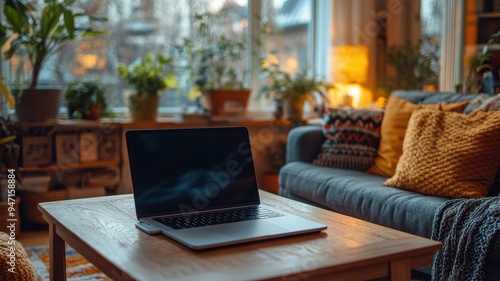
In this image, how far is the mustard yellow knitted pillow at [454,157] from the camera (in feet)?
7.27

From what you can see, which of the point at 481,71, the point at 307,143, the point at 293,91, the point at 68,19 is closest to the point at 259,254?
the point at 307,143

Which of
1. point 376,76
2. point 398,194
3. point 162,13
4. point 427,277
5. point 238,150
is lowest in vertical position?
point 427,277

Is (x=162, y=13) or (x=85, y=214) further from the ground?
(x=162, y=13)

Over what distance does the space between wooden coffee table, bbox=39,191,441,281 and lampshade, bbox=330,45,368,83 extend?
2569mm

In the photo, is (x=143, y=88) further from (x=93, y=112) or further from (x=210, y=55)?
(x=210, y=55)

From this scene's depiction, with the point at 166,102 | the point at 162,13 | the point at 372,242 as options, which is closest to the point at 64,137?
the point at 166,102

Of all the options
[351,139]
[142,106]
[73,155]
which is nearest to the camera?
[351,139]

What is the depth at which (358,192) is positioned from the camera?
242 centimetres

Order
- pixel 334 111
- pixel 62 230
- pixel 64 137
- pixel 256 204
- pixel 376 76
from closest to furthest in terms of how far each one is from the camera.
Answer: pixel 62 230 → pixel 256 204 → pixel 334 111 → pixel 64 137 → pixel 376 76

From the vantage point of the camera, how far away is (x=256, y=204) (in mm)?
1746

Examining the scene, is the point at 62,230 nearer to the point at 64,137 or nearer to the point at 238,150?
the point at 238,150

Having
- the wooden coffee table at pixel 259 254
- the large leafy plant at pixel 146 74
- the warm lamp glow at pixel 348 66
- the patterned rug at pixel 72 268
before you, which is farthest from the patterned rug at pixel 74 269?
the warm lamp glow at pixel 348 66

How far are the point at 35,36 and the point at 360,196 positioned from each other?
2.06m

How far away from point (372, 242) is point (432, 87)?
3.08m
